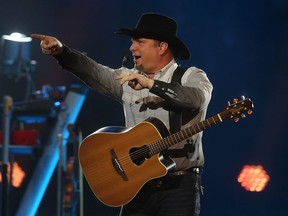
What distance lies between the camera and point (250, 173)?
289 inches

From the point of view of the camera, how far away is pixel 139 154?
10.8 ft

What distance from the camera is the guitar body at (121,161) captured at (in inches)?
127

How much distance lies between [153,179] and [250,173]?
4.35m

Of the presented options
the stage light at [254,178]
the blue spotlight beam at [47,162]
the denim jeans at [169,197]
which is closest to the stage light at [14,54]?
the blue spotlight beam at [47,162]

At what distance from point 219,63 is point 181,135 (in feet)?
14.4

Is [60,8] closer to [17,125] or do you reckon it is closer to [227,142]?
[17,125]

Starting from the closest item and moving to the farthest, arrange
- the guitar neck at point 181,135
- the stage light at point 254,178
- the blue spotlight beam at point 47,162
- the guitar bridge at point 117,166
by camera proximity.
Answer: the guitar neck at point 181,135, the guitar bridge at point 117,166, the blue spotlight beam at point 47,162, the stage light at point 254,178

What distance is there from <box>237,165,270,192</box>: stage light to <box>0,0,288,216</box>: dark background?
3.9 inches

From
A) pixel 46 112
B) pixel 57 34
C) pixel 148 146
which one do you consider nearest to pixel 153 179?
pixel 148 146

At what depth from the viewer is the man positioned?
3.12 meters

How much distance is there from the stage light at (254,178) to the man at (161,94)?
4012 mm

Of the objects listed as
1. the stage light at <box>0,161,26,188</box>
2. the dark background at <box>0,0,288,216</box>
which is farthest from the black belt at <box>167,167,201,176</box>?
the stage light at <box>0,161,26,188</box>

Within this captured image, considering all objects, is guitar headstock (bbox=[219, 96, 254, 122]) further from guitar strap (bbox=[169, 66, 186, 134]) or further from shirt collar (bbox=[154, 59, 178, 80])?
shirt collar (bbox=[154, 59, 178, 80])

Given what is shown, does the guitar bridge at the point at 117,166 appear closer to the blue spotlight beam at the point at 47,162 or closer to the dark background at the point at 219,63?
the blue spotlight beam at the point at 47,162
